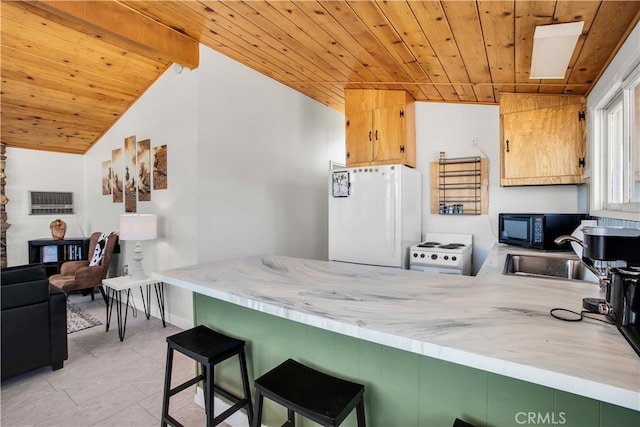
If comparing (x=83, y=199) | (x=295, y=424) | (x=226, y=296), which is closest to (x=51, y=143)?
(x=83, y=199)

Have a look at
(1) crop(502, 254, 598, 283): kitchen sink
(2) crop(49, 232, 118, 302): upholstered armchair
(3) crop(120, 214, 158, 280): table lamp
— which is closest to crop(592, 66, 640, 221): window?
(1) crop(502, 254, 598, 283): kitchen sink

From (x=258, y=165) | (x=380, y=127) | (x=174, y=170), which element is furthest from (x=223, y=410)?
(x=380, y=127)

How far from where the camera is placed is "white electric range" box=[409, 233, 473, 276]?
2859 mm

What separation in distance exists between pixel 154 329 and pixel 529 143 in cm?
400

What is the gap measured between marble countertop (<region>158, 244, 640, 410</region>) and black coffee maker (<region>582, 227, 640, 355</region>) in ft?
0.13

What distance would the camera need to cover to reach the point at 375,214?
3188mm

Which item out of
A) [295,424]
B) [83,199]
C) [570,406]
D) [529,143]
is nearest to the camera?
[570,406]

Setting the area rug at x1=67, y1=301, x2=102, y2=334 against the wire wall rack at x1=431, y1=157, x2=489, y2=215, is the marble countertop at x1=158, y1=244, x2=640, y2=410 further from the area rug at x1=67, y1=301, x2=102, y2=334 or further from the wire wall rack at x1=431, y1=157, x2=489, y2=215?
the area rug at x1=67, y1=301, x2=102, y2=334

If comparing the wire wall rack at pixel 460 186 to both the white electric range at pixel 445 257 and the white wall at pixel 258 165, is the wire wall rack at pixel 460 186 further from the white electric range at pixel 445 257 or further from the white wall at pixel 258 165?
the white wall at pixel 258 165

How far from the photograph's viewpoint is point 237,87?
3.30 m

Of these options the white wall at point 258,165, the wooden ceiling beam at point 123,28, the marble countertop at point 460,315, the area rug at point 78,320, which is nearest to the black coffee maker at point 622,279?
the marble countertop at point 460,315

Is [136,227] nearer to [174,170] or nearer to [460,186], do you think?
[174,170]

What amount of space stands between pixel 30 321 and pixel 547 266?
12.7 ft

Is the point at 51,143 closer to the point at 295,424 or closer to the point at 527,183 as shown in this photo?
the point at 295,424
